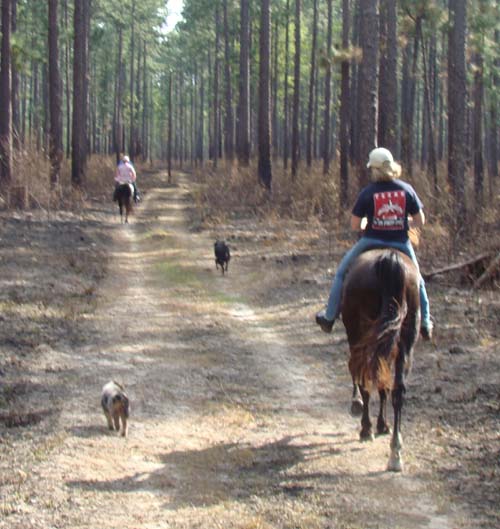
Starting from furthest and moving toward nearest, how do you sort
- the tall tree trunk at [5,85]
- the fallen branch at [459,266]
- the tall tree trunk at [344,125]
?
the tall tree trunk at [5,85] → the tall tree trunk at [344,125] → the fallen branch at [459,266]

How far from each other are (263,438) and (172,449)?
84 centimetres

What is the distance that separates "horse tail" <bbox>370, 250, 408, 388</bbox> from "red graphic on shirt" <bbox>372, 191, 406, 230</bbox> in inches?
19.7

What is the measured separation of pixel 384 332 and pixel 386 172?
1540mm

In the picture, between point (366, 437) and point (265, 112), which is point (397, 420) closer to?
point (366, 437)

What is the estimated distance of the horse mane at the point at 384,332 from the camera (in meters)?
6.96

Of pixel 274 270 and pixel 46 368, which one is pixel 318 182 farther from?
pixel 46 368

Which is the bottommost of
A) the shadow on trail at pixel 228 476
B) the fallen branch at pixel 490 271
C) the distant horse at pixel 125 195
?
the shadow on trail at pixel 228 476

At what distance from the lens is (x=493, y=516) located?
19.9ft

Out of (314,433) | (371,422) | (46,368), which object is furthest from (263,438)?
(46,368)

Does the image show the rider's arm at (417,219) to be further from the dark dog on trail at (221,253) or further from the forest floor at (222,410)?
the dark dog on trail at (221,253)

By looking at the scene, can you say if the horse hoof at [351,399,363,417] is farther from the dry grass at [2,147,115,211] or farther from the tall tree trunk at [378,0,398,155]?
the dry grass at [2,147,115,211]

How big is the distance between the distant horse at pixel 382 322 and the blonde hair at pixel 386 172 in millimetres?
673

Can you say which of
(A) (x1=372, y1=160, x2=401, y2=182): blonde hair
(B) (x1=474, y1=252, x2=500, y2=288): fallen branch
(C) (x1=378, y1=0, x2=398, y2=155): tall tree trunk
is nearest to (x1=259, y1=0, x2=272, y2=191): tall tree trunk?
(C) (x1=378, y1=0, x2=398, y2=155): tall tree trunk

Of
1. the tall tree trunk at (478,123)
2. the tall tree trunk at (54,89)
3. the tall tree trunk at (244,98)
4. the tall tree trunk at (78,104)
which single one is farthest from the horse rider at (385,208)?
the tall tree trunk at (244,98)
